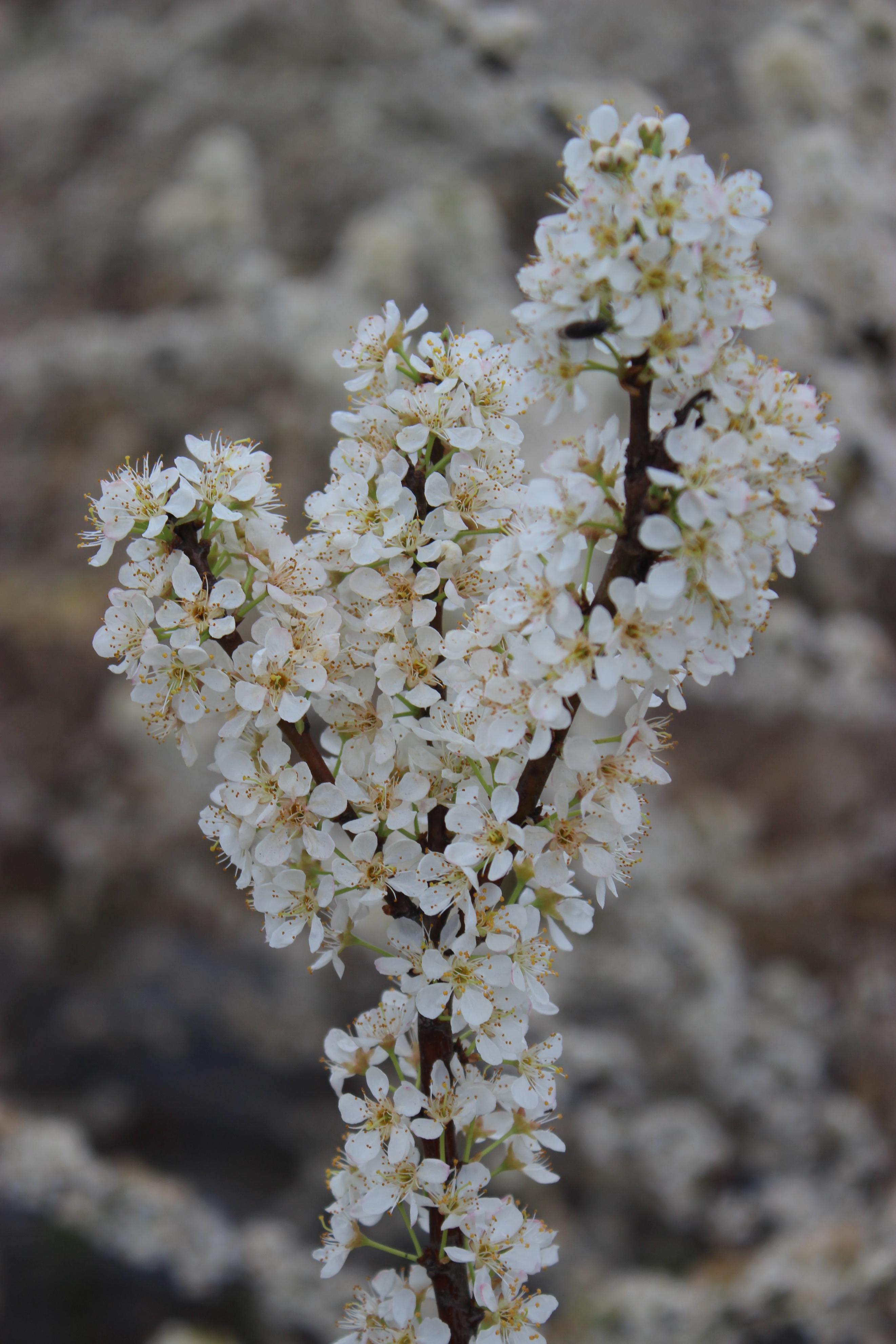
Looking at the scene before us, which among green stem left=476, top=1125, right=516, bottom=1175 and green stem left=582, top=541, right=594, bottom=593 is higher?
green stem left=582, top=541, right=594, bottom=593

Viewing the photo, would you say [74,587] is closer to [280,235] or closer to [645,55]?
[280,235]

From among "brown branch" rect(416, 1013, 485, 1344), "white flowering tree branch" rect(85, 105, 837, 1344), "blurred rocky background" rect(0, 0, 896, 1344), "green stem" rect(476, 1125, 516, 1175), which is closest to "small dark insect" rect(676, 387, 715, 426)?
"white flowering tree branch" rect(85, 105, 837, 1344)

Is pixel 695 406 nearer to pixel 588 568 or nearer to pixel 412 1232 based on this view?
pixel 588 568

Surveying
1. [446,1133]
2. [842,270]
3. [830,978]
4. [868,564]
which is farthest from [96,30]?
[446,1133]

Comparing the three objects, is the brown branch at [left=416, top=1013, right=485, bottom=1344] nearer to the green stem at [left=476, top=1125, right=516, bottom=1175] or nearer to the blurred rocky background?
the green stem at [left=476, top=1125, right=516, bottom=1175]

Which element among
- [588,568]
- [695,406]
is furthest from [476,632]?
[695,406]

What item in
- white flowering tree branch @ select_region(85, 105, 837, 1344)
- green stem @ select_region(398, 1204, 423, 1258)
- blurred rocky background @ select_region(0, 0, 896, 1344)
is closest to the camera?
white flowering tree branch @ select_region(85, 105, 837, 1344)

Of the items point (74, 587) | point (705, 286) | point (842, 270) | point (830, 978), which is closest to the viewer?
point (705, 286)
